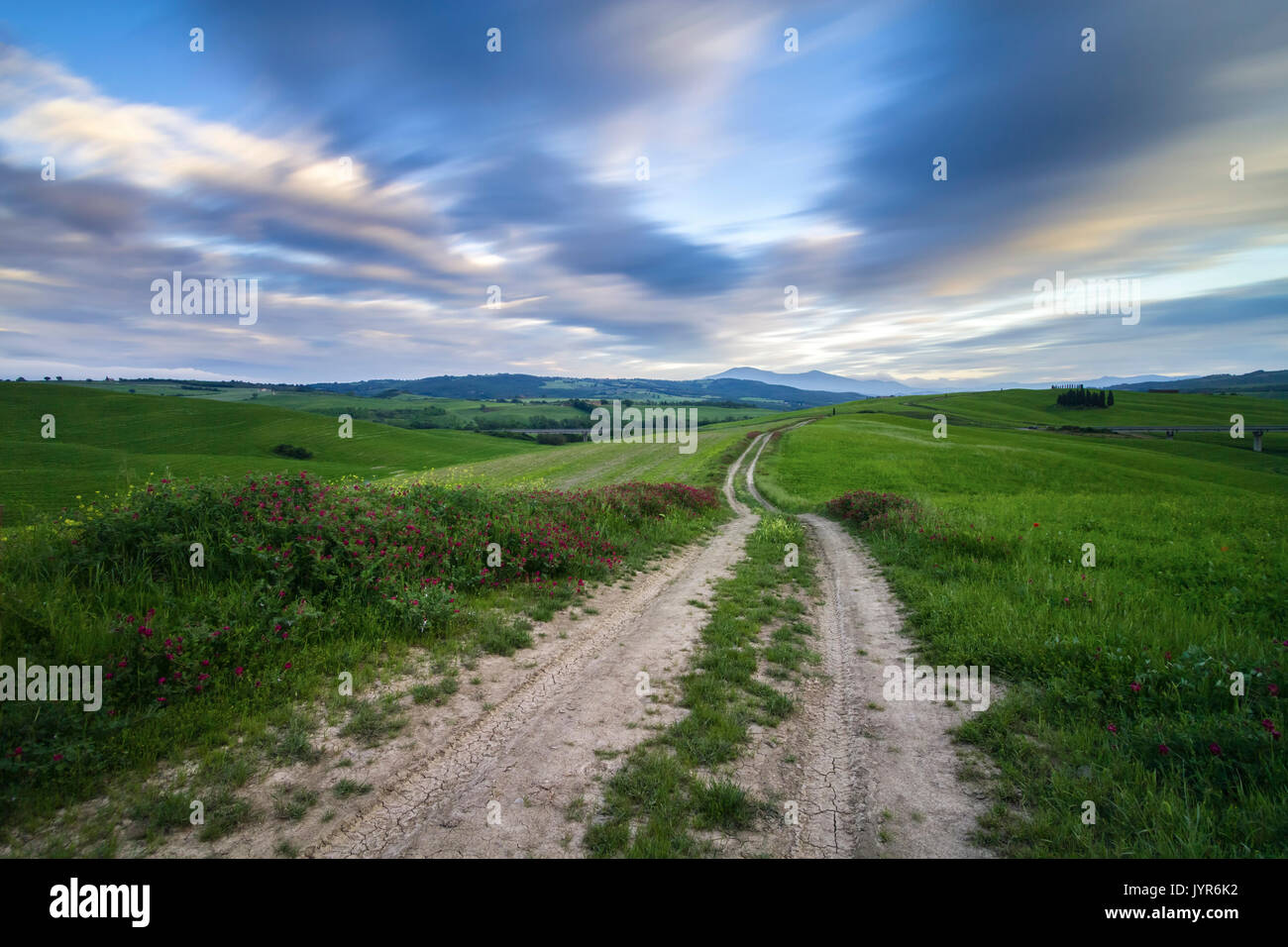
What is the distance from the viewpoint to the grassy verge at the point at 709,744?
445 centimetres

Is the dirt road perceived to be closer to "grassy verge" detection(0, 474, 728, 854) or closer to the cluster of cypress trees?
"grassy verge" detection(0, 474, 728, 854)

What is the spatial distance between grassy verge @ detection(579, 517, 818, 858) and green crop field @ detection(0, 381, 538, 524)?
51.4 m

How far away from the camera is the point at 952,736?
6.09m

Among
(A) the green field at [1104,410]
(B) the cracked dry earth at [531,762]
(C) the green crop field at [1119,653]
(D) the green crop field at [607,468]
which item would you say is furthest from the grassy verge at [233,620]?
(A) the green field at [1104,410]

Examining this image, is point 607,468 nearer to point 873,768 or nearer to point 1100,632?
point 1100,632

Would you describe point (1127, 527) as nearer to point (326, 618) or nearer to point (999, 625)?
point (999, 625)

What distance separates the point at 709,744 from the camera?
5.80 metres

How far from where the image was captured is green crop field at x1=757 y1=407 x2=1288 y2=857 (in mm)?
4434
